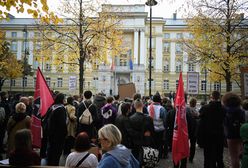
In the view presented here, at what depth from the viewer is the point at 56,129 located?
25.2 feet

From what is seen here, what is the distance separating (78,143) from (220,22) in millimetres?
17921

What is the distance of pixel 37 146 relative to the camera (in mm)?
6969

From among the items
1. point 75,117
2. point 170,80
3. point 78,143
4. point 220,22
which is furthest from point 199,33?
point 170,80

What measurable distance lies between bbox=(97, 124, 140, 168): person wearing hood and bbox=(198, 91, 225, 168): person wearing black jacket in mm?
4239

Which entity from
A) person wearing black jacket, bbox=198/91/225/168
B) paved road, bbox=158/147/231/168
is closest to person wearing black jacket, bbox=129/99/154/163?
person wearing black jacket, bbox=198/91/225/168

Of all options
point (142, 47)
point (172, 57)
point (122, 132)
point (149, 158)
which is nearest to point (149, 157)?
point (149, 158)

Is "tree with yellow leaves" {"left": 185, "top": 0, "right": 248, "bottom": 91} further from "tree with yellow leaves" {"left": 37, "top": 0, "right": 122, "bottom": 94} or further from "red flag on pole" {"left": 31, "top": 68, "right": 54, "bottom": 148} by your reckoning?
"red flag on pole" {"left": 31, "top": 68, "right": 54, "bottom": 148}

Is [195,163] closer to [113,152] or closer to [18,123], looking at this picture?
[18,123]

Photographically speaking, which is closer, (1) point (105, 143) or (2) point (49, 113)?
(1) point (105, 143)

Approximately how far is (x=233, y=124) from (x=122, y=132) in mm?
2510

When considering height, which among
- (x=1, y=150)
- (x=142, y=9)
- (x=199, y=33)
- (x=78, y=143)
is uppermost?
(x=142, y=9)

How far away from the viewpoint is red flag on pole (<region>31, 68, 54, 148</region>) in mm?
6895

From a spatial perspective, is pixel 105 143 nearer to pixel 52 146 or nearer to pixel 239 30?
pixel 52 146

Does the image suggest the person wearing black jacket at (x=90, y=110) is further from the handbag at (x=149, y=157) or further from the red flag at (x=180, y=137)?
the red flag at (x=180, y=137)
